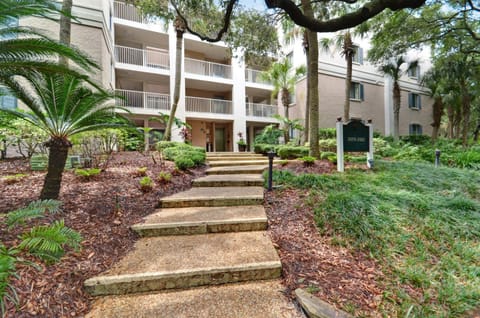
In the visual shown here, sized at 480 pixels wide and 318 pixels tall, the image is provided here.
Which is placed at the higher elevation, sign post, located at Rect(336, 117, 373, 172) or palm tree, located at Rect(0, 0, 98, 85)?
palm tree, located at Rect(0, 0, 98, 85)

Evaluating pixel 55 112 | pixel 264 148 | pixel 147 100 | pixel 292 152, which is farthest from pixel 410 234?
pixel 147 100

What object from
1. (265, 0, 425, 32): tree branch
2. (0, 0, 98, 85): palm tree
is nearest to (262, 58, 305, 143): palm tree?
(265, 0, 425, 32): tree branch

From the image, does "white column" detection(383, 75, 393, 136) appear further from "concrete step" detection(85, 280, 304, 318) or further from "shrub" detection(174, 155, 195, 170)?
"concrete step" detection(85, 280, 304, 318)

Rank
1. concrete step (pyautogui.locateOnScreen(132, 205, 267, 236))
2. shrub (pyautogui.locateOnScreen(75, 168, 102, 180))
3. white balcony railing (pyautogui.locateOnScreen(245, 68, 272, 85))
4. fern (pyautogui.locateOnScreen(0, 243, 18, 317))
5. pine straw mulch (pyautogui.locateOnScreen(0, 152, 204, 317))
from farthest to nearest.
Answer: white balcony railing (pyautogui.locateOnScreen(245, 68, 272, 85)) < shrub (pyautogui.locateOnScreen(75, 168, 102, 180)) < concrete step (pyautogui.locateOnScreen(132, 205, 267, 236)) < pine straw mulch (pyautogui.locateOnScreen(0, 152, 204, 317)) < fern (pyautogui.locateOnScreen(0, 243, 18, 317))

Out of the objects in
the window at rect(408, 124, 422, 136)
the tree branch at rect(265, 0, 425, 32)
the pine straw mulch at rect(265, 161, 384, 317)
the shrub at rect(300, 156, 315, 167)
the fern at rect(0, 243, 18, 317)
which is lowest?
the pine straw mulch at rect(265, 161, 384, 317)

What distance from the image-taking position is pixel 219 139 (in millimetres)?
16328

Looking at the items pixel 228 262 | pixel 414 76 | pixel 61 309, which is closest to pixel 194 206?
pixel 228 262

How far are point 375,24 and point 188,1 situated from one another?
26.3ft

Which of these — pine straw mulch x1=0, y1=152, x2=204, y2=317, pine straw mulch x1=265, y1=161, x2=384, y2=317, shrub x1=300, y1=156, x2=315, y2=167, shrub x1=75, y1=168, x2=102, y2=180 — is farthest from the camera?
shrub x1=300, y1=156, x2=315, y2=167

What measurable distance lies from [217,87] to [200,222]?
13.5 m

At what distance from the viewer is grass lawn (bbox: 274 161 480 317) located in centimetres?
178

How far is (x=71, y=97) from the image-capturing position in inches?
111

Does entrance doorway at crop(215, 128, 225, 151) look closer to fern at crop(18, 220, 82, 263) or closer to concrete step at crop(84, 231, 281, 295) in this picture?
concrete step at crop(84, 231, 281, 295)

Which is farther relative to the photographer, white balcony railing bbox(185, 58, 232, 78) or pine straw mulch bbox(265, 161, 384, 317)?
white balcony railing bbox(185, 58, 232, 78)
